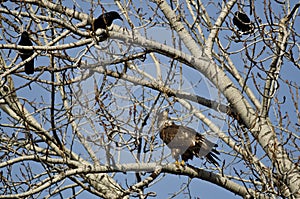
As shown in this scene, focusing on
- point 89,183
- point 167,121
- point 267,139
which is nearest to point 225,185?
point 267,139

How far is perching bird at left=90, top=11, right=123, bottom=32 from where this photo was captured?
6000 millimetres

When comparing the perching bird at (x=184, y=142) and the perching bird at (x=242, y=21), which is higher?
the perching bird at (x=242, y=21)

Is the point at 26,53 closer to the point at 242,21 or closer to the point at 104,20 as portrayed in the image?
the point at 104,20

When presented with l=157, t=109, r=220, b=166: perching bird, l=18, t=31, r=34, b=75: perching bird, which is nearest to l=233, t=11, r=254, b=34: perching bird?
l=157, t=109, r=220, b=166: perching bird

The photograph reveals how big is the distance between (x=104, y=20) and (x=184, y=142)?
1.67 meters

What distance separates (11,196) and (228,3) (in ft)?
10.4

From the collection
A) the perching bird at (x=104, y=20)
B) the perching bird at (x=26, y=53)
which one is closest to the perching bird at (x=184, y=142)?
the perching bird at (x=104, y=20)

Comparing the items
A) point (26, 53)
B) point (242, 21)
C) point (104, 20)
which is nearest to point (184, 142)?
point (242, 21)

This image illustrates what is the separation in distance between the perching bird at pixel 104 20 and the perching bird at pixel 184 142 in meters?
1.11

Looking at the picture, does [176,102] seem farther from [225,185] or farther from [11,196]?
[11,196]

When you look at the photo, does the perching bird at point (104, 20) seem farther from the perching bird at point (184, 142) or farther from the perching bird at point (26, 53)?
the perching bird at point (184, 142)

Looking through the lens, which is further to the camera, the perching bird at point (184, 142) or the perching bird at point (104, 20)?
the perching bird at point (184, 142)

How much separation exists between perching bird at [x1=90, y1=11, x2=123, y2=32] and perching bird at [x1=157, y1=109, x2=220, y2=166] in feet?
3.65

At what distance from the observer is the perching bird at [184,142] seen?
20.8 ft
